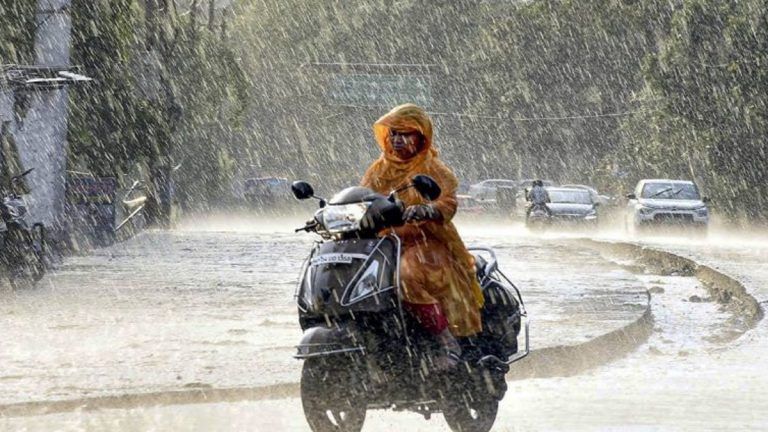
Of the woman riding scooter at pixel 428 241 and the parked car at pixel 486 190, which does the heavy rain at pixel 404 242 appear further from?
the parked car at pixel 486 190

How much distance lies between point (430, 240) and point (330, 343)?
0.99 m

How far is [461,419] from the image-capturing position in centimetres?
749

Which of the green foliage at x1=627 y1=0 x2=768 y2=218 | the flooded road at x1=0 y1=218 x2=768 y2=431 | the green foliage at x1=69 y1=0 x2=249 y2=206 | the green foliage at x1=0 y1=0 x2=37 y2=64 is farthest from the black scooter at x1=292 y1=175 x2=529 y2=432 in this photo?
the green foliage at x1=627 y1=0 x2=768 y2=218

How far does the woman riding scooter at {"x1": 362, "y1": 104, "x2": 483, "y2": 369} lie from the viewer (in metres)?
7.17

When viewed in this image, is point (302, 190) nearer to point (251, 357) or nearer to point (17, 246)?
point (251, 357)

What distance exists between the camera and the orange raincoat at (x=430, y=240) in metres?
7.29

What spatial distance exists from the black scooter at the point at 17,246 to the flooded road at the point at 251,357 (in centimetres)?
34

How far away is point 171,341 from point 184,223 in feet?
123

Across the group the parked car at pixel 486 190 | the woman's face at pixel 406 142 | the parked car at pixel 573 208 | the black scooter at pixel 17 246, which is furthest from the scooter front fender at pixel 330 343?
the parked car at pixel 486 190

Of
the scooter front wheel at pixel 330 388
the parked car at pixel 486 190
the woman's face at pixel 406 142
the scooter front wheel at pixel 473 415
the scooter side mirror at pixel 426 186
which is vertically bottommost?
the parked car at pixel 486 190

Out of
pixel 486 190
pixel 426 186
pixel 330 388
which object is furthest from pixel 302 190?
pixel 486 190

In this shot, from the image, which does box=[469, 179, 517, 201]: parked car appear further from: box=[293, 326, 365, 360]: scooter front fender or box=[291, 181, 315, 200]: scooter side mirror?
box=[293, 326, 365, 360]: scooter front fender

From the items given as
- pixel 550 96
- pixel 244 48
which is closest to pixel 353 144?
pixel 244 48

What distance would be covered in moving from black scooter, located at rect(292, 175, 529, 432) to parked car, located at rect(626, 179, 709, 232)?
2987cm
